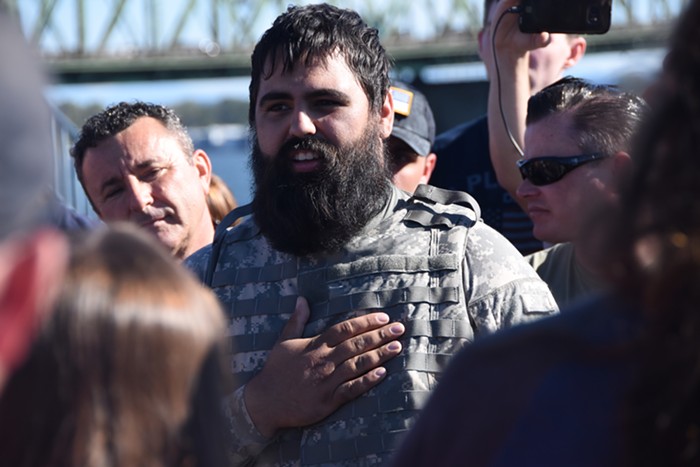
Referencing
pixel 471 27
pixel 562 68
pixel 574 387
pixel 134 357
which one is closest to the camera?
pixel 574 387

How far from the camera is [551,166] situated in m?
3.38

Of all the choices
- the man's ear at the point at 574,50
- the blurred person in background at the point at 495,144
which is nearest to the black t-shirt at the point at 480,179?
the blurred person in background at the point at 495,144

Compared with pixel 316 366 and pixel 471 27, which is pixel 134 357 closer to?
pixel 316 366

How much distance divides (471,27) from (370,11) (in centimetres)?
189

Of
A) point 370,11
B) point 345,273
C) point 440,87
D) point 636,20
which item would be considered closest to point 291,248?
point 345,273

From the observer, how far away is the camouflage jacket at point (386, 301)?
110 inches

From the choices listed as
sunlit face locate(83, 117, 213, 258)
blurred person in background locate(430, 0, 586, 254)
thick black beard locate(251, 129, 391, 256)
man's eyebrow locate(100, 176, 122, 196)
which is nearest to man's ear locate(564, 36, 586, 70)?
blurred person in background locate(430, 0, 586, 254)

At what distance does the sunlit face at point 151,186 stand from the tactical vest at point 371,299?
996mm

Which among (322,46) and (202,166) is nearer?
(322,46)

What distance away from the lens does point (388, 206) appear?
10.5ft

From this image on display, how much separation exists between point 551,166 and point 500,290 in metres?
Answer: 0.69

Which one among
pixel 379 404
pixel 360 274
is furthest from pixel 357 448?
pixel 360 274

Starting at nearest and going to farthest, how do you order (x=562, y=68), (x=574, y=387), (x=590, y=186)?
(x=574, y=387) → (x=590, y=186) → (x=562, y=68)

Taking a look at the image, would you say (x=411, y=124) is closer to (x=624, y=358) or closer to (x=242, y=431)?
(x=242, y=431)
